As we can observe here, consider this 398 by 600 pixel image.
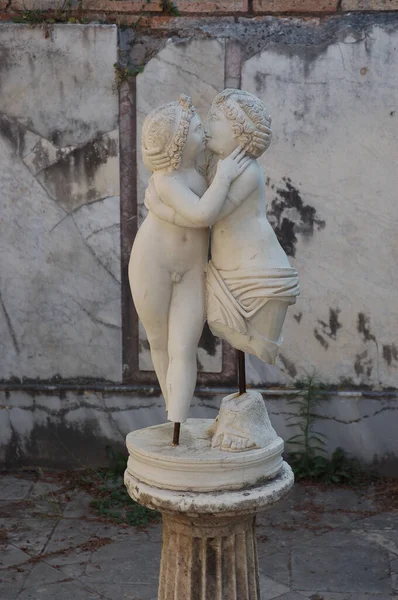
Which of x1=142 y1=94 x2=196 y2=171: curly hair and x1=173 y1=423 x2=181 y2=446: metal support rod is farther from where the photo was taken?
x1=173 y1=423 x2=181 y2=446: metal support rod

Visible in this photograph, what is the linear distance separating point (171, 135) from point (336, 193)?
2413 mm

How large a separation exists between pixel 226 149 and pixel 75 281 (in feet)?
8.29

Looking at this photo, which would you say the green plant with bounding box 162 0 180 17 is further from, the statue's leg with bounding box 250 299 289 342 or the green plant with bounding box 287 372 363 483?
the statue's leg with bounding box 250 299 289 342

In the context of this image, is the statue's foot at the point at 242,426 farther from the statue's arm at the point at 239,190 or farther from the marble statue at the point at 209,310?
the statue's arm at the point at 239,190

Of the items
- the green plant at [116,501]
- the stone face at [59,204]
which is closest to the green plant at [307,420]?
the green plant at [116,501]

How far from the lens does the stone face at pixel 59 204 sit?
520cm

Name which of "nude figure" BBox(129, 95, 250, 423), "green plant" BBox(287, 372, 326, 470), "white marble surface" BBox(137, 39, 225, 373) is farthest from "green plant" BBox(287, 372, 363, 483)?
"nude figure" BBox(129, 95, 250, 423)

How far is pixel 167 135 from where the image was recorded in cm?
293

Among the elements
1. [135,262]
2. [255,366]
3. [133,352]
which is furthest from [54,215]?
[135,262]

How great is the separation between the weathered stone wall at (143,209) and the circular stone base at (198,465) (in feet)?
7.34

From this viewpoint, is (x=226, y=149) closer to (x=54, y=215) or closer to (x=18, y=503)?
(x=54, y=215)

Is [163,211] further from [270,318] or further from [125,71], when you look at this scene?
[125,71]

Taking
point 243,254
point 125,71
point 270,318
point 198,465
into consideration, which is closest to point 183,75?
point 125,71

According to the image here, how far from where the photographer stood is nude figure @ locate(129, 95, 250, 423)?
→ 2.94 m
